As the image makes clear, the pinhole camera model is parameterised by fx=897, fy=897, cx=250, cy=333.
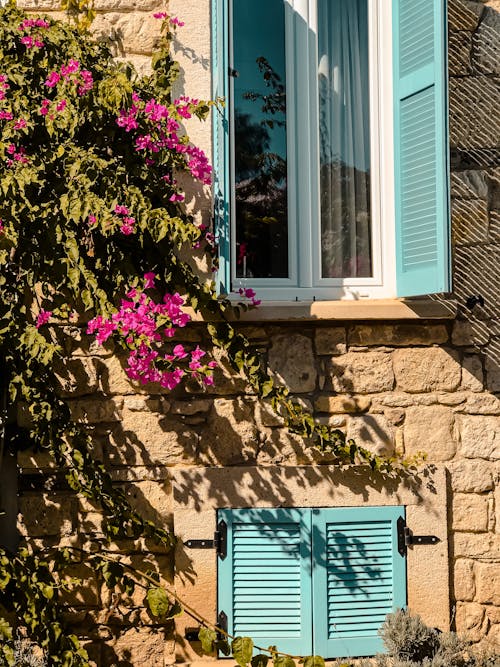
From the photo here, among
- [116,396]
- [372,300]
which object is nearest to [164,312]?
[116,396]

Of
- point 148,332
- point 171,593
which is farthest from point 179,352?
point 171,593

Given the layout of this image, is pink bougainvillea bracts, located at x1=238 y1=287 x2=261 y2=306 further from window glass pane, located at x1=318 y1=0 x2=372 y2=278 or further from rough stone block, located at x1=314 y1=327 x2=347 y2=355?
window glass pane, located at x1=318 y1=0 x2=372 y2=278

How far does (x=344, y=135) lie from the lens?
4.59 m

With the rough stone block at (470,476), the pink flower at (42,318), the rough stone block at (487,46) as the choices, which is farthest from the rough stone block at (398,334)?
the pink flower at (42,318)

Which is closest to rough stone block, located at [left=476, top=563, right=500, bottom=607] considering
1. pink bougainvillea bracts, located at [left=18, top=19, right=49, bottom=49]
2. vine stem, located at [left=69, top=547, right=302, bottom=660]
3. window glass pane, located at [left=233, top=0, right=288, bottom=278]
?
vine stem, located at [left=69, top=547, right=302, bottom=660]

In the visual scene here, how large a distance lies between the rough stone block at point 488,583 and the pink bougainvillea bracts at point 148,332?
164 centimetres

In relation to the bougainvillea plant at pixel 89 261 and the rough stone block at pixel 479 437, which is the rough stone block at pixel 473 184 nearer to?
the rough stone block at pixel 479 437

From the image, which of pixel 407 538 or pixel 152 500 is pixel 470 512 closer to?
pixel 407 538

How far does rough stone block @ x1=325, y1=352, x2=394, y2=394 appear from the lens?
172 inches

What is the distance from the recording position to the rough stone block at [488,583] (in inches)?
172

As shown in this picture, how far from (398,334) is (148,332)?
1283 mm

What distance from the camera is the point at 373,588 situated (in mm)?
4309

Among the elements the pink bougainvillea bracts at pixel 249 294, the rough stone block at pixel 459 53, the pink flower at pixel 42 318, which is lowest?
the pink flower at pixel 42 318

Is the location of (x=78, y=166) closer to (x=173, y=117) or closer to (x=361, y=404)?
(x=173, y=117)
